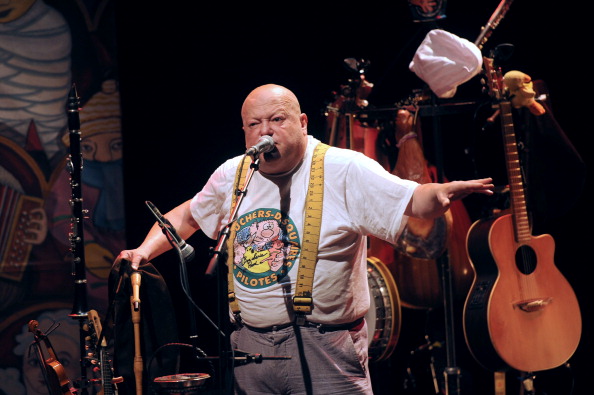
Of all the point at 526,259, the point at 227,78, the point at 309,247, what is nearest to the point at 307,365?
the point at 309,247

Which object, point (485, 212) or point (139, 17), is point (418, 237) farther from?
point (139, 17)

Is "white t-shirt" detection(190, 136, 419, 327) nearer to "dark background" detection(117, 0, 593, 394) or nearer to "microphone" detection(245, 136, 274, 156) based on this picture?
"microphone" detection(245, 136, 274, 156)

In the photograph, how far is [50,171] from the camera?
5391mm

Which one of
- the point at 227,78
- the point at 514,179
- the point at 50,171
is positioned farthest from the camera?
the point at 227,78

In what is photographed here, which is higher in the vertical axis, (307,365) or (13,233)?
(13,233)

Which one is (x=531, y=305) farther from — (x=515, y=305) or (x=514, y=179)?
(x=514, y=179)

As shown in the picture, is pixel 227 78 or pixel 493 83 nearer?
pixel 493 83

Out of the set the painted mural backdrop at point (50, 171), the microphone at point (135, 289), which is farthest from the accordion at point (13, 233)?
the microphone at point (135, 289)

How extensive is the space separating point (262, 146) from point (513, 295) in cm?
212

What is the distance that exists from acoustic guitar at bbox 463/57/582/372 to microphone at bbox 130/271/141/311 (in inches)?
81.0

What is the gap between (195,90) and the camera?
18.2 ft

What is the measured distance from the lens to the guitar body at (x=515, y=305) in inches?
167

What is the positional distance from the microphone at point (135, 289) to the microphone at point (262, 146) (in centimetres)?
84

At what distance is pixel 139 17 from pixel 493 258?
3.15 metres
